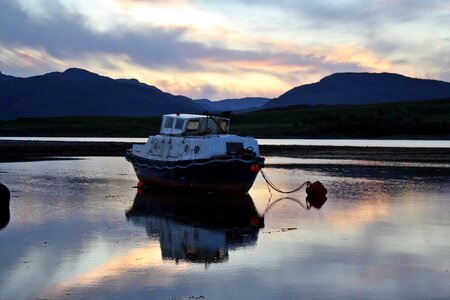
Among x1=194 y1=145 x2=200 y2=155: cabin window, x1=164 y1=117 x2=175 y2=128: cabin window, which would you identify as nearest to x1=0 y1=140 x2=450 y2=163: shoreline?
x1=164 y1=117 x2=175 y2=128: cabin window

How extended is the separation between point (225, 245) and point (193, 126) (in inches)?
712

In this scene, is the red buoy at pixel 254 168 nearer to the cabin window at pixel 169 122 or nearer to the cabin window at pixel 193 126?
the cabin window at pixel 193 126

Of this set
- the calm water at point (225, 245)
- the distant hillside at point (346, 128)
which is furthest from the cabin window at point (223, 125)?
the distant hillside at point (346, 128)

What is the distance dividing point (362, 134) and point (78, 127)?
86344mm

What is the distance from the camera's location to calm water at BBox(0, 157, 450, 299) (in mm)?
15633

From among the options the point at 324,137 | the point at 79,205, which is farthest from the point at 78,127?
the point at 79,205

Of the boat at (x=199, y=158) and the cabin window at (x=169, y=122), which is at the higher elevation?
the cabin window at (x=169, y=122)

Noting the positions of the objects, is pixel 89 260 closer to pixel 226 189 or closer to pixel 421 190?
pixel 226 189

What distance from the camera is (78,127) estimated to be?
19662 centimetres

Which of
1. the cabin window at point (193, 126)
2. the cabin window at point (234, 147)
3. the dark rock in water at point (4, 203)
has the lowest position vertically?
the dark rock in water at point (4, 203)

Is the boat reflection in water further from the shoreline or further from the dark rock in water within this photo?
the shoreline

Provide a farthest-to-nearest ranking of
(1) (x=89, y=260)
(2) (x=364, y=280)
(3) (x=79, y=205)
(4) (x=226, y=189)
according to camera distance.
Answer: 1. (4) (x=226, y=189)
2. (3) (x=79, y=205)
3. (1) (x=89, y=260)
4. (2) (x=364, y=280)

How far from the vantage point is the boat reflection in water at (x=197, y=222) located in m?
20.5

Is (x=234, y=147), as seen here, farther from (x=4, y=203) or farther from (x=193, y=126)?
(x=4, y=203)
